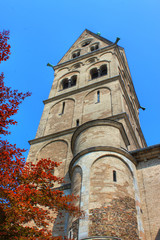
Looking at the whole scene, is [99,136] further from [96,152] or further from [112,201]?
[112,201]

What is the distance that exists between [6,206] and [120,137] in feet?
26.4

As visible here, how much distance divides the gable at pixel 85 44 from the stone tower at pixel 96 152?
17.0ft

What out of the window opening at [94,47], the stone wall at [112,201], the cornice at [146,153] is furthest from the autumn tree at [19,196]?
the window opening at [94,47]

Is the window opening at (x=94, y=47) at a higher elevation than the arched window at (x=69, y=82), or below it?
higher

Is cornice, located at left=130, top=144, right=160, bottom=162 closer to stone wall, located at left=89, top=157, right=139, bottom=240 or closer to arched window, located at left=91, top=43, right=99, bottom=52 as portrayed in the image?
stone wall, located at left=89, top=157, right=139, bottom=240

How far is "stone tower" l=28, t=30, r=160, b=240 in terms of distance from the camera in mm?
11227

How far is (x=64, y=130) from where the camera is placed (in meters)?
20.2

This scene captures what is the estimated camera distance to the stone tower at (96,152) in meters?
11.2

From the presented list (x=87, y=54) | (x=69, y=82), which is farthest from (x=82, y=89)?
(x=87, y=54)

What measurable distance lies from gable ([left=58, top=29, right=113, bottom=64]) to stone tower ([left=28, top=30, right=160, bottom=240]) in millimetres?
5190

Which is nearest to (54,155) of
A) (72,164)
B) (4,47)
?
(72,164)

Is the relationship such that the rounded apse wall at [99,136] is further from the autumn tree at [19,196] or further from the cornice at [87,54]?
the cornice at [87,54]

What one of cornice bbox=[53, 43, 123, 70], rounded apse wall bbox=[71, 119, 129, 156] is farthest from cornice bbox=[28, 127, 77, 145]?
cornice bbox=[53, 43, 123, 70]

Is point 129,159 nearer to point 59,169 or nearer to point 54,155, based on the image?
point 59,169
